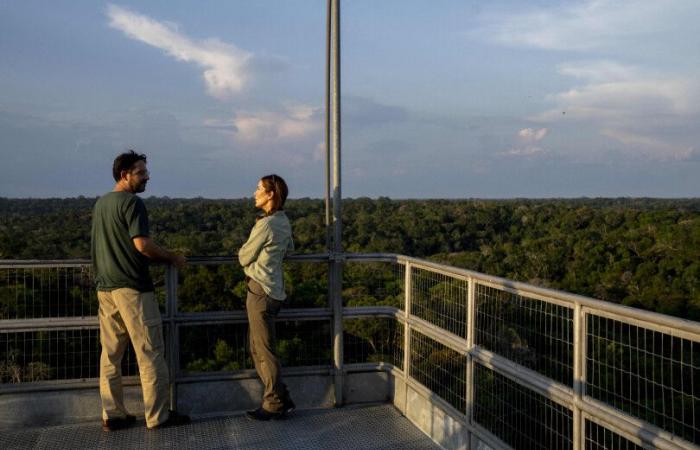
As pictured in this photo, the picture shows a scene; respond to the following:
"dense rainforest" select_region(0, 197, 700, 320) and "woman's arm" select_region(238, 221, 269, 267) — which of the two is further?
"dense rainforest" select_region(0, 197, 700, 320)

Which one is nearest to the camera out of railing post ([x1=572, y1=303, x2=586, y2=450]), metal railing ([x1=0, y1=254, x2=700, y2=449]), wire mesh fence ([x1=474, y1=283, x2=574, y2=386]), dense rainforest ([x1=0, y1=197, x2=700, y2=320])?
metal railing ([x1=0, y1=254, x2=700, y2=449])

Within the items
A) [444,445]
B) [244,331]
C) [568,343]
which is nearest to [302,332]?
[244,331]

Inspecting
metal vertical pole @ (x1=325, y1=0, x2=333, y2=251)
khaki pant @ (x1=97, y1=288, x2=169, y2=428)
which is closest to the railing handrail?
metal vertical pole @ (x1=325, y1=0, x2=333, y2=251)

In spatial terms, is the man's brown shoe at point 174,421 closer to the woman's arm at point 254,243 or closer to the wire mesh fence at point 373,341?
the woman's arm at point 254,243

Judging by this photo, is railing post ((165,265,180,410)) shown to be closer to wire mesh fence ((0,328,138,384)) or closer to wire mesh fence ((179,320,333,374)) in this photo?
wire mesh fence ((179,320,333,374))

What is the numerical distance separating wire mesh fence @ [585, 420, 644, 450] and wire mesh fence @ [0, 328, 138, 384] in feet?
11.2

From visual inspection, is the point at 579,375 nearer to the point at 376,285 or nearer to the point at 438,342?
the point at 438,342

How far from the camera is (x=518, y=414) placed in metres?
3.87

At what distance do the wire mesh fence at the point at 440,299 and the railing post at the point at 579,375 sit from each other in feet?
3.82

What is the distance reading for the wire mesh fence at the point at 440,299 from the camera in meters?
4.59

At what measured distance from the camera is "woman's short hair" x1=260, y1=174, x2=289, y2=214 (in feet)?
16.6

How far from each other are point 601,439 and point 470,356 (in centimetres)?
123

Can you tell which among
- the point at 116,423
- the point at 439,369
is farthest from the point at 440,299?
the point at 116,423

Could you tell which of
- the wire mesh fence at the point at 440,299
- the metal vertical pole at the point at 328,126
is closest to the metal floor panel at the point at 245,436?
the wire mesh fence at the point at 440,299
